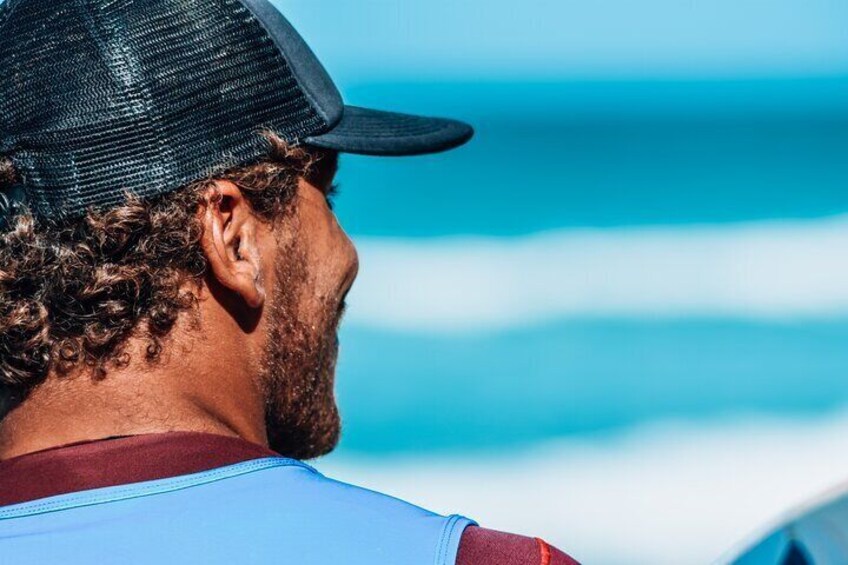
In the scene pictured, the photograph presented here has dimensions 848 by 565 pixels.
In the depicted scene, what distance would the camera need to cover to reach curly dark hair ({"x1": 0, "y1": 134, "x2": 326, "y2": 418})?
2.83ft

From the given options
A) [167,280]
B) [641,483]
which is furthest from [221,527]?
[641,483]

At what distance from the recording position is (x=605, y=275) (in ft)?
10.6

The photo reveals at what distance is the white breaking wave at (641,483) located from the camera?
268 cm

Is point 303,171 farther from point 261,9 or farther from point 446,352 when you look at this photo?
point 446,352

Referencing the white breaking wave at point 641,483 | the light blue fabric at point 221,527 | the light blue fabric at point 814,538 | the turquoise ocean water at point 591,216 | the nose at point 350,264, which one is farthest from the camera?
the turquoise ocean water at point 591,216

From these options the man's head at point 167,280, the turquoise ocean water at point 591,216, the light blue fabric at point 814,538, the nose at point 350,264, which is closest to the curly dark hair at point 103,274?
the man's head at point 167,280

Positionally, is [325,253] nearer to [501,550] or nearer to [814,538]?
[501,550]

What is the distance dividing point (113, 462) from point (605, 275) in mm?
2544

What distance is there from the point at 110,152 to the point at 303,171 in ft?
0.48

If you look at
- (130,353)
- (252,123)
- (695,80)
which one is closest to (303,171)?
(252,123)

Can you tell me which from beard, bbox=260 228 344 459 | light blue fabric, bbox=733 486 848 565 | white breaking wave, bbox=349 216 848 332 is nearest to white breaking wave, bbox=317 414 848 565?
white breaking wave, bbox=349 216 848 332

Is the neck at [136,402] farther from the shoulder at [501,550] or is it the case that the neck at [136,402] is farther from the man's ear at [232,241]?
the shoulder at [501,550]

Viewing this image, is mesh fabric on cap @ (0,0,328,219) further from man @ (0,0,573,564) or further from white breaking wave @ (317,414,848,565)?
white breaking wave @ (317,414,848,565)

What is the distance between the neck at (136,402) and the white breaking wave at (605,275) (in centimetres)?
226
